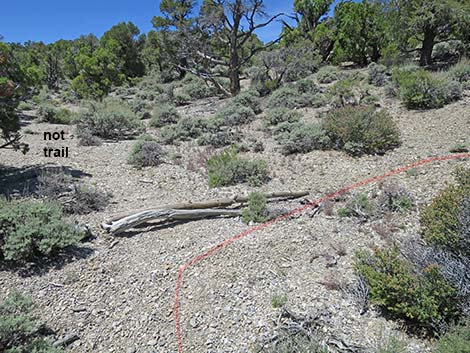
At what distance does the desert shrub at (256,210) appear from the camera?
5.48m

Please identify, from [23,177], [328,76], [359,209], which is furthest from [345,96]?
[23,177]

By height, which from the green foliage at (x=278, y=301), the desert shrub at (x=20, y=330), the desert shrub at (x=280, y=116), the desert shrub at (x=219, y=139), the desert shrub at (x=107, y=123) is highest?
the desert shrub at (x=280, y=116)

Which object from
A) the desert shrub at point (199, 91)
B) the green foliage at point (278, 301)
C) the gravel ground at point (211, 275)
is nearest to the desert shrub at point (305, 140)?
the gravel ground at point (211, 275)

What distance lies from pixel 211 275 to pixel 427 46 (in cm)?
1652

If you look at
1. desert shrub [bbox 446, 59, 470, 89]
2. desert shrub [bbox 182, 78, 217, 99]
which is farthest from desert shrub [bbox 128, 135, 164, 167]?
desert shrub [bbox 182, 78, 217, 99]

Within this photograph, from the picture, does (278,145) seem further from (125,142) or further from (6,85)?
(6,85)

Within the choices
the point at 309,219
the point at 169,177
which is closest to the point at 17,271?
the point at 169,177

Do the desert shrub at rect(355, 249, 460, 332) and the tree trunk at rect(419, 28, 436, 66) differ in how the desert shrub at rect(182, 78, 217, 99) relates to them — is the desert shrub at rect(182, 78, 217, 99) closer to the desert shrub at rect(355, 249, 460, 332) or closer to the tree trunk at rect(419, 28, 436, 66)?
the tree trunk at rect(419, 28, 436, 66)

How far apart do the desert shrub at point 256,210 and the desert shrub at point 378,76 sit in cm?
1113

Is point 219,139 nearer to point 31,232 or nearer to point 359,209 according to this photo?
point 359,209

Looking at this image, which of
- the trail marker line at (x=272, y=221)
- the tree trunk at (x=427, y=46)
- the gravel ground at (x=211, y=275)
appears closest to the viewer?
the gravel ground at (x=211, y=275)

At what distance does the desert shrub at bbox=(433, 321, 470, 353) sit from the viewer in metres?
2.32

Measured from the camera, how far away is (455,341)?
2.48m

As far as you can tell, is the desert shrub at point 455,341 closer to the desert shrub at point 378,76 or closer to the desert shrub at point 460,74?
the desert shrub at point 460,74
